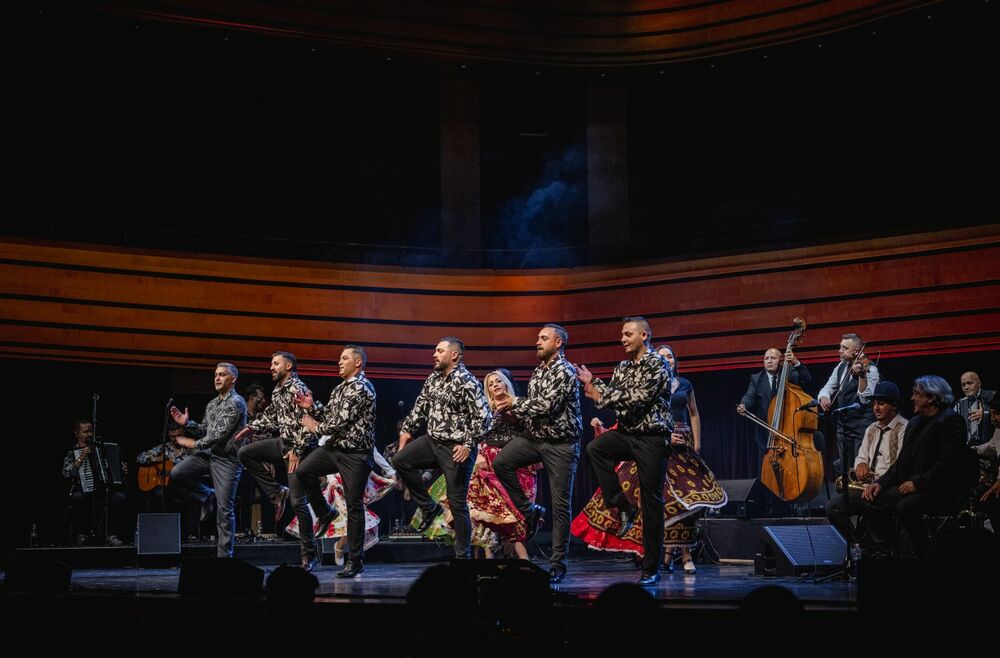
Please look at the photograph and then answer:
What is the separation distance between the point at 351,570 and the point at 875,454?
4238 millimetres

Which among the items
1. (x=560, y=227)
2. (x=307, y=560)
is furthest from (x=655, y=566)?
(x=560, y=227)

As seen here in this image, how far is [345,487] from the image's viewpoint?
354 inches

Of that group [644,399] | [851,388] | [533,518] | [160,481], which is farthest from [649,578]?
[160,481]

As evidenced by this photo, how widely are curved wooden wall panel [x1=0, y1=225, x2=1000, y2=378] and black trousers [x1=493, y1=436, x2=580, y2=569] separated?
546 cm

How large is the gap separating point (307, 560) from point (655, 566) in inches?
122

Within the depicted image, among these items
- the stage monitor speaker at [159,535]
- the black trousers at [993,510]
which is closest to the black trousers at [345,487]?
the stage monitor speaker at [159,535]

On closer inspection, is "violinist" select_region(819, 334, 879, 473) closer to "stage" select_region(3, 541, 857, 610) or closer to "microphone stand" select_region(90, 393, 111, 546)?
"stage" select_region(3, 541, 857, 610)

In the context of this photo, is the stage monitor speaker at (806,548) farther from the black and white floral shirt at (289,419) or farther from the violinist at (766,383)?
the black and white floral shirt at (289,419)

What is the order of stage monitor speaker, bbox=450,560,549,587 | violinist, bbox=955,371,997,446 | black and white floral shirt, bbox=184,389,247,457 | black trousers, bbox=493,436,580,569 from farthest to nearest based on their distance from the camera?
violinist, bbox=955,371,997,446 < black and white floral shirt, bbox=184,389,247,457 < black trousers, bbox=493,436,580,569 < stage monitor speaker, bbox=450,560,549,587

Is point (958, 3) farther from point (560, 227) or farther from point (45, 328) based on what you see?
point (45, 328)

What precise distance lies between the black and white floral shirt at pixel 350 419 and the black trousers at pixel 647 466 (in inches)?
78.2

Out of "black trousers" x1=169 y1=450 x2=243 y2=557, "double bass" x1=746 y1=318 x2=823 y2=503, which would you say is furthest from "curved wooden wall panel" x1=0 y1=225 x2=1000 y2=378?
"black trousers" x1=169 y1=450 x2=243 y2=557

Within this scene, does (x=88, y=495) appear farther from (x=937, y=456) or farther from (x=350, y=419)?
(x=937, y=456)

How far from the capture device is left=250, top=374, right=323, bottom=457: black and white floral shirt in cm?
930
